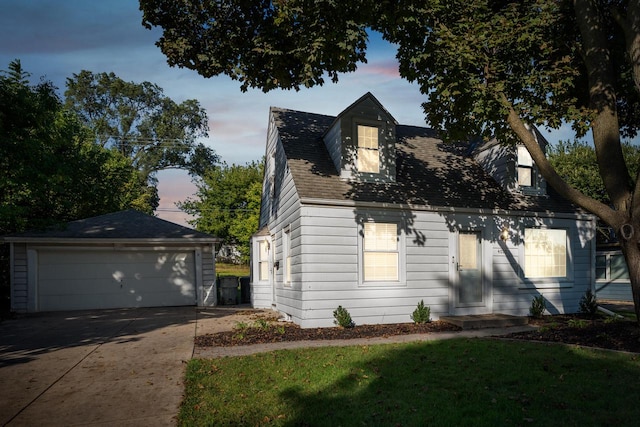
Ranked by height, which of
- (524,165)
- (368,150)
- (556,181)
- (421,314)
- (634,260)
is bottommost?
(421,314)

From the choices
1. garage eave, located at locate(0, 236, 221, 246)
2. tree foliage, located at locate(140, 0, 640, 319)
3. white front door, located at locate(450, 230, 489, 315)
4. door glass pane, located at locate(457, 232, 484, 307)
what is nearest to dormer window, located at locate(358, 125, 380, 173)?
tree foliage, located at locate(140, 0, 640, 319)

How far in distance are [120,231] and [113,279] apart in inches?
74.2

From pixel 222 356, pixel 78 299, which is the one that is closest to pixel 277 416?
pixel 222 356

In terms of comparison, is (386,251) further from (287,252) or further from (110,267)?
(110,267)

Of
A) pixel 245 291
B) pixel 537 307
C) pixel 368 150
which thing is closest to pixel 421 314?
pixel 537 307

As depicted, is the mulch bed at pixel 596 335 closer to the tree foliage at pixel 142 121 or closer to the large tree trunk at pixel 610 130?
the large tree trunk at pixel 610 130

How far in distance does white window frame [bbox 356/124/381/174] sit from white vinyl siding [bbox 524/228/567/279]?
17.9 ft

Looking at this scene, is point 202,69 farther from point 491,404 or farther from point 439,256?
point 491,404

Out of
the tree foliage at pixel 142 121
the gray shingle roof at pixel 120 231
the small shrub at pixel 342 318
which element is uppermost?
the tree foliage at pixel 142 121

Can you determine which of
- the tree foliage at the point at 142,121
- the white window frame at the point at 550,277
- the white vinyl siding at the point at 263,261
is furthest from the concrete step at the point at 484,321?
the tree foliage at the point at 142,121

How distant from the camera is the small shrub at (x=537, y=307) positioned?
12.1m

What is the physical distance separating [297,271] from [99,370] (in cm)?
527

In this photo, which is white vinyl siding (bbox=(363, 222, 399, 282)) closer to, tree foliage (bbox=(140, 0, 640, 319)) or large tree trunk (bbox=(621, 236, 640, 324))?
tree foliage (bbox=(140, 0, 640, 319))

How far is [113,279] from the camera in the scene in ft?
52.0
